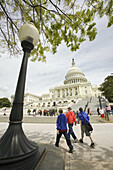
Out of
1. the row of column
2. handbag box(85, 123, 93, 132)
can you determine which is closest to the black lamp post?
handbag box(85, 123, 93, 132)

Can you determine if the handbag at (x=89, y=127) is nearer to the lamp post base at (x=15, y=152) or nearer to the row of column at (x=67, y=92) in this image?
the lamp post base at (x=15, y=152)

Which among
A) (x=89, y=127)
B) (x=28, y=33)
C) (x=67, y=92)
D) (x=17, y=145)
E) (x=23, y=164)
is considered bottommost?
(x=23, y=164)

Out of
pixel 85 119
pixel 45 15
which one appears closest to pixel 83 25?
pixel 45 15

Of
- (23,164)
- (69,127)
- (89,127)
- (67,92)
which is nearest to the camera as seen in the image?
(23,164)

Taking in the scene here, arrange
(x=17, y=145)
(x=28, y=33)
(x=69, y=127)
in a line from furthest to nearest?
(x=69, y=127) < (x=28, y=33) < (x=17, y=145)

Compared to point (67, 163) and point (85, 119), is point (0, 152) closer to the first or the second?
Result: point (67, 163)

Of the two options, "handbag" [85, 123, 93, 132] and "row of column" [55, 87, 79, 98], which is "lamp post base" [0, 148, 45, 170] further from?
"row of column" [55, 87, 79, 98]

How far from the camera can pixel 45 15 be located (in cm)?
405

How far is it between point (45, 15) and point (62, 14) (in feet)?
2.73

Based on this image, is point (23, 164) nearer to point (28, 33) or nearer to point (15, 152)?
point (15, 152)

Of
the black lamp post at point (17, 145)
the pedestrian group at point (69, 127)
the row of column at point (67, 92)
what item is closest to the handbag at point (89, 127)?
the pedestrian group at point (69, 127)

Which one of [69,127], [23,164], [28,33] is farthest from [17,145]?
[69,127]

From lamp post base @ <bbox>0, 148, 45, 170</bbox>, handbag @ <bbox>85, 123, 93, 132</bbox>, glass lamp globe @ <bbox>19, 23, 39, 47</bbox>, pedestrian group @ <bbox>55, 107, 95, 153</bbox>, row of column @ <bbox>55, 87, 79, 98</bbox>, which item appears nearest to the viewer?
lamp post base @ <bbox>0, 148, 45, 170</bbox>

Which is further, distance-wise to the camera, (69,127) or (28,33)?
(69,127)
